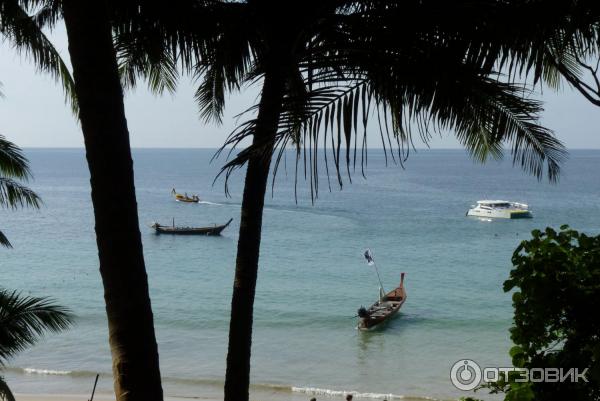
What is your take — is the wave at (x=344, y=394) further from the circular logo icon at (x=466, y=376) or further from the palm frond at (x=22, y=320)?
the palm frond at (x=22, y=320)

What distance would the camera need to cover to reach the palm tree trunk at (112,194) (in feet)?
12.4

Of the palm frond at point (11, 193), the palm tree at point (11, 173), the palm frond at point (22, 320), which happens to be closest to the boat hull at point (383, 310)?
the palm tree at point (11, 173)

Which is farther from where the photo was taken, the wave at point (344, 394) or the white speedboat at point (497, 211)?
the white speedboat at point (497, 211)

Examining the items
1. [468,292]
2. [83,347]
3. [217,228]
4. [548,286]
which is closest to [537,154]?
[548,286]

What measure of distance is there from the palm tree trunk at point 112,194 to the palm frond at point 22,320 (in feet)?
8.12

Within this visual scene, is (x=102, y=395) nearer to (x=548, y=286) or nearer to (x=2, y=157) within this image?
(x=2, y=157)

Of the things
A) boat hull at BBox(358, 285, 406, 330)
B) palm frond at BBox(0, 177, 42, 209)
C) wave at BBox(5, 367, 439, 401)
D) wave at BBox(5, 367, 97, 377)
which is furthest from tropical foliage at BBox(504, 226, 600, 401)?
boat hull at BBox(358, 285, 406, 330)

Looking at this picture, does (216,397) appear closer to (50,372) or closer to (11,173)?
(50,372)

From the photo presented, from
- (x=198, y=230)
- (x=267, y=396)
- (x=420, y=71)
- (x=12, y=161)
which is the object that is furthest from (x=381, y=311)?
(x=198, y=230)

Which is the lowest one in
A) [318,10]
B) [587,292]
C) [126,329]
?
[126,329]

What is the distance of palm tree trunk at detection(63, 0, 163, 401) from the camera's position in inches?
149

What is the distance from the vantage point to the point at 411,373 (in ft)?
74.0

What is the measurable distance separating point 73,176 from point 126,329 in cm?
14237

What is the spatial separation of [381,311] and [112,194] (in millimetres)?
26087
